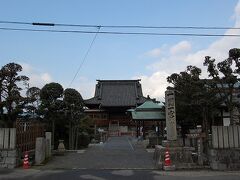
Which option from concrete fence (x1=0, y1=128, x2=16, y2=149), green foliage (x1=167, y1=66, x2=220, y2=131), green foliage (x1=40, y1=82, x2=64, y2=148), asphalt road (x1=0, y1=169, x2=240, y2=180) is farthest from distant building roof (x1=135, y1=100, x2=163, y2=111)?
concrete fence (x1=0, y1=128, x2=16, y2=149)

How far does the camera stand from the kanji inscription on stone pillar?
20317mm

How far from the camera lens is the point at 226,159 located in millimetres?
17891

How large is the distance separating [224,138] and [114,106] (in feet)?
168

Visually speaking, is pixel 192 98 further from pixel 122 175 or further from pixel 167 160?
pixel 122 175

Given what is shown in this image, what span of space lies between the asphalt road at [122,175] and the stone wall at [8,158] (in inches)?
59.1

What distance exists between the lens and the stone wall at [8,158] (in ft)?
60.4

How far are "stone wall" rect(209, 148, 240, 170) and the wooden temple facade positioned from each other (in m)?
46.9

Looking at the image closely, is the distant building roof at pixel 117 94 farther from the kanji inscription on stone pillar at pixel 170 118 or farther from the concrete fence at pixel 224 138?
the concrete fence at pixel 224 138

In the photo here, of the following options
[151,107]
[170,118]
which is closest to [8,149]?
[170,118]

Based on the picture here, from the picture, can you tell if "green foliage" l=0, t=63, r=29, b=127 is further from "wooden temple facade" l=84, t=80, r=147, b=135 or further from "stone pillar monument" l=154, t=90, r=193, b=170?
"wooden temple facade" l=84, t=80, r=147, b=135

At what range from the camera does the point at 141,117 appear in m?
34.6

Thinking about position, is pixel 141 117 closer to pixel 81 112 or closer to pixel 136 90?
pixel 81 112

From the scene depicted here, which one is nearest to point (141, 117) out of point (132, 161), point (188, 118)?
point (188, 118)

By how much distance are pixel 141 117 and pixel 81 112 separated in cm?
675
